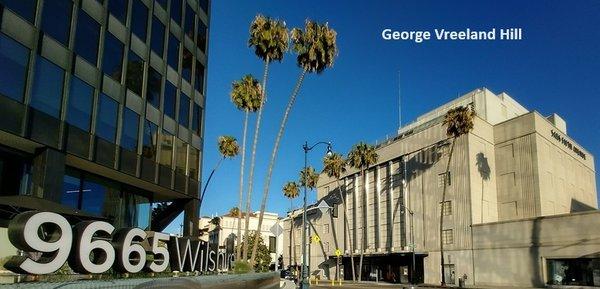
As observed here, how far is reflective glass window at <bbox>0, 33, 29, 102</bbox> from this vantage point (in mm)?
18172

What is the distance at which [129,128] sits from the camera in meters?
27.1

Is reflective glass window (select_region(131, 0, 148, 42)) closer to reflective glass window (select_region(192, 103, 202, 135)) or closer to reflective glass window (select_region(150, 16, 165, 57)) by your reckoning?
reflective glass window (select_region(150, 16, 165, 57))

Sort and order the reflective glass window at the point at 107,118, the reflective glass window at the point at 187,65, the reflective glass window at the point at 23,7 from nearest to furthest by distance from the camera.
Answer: the reflective glass window at the point at 23,7, the reflective glass window at the point at 107,118, the reflective glass window at the point at 187,65

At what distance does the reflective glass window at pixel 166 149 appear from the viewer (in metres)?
30.6

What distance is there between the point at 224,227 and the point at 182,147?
102254 mm

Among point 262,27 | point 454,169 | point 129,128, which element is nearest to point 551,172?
point 454,169

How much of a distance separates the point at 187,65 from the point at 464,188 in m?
36.0

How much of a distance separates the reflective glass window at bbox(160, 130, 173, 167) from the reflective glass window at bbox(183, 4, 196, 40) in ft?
27.0

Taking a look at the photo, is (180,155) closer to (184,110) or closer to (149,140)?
(184,110)

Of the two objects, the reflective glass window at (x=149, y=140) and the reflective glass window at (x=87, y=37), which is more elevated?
the reflective glass window at (x=87, y=37)

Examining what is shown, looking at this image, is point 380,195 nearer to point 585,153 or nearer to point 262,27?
point 585,153

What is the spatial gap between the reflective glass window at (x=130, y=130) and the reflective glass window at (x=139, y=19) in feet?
15.4

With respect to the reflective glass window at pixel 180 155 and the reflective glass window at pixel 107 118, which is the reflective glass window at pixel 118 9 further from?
the reflective glass window at pixel 180 155

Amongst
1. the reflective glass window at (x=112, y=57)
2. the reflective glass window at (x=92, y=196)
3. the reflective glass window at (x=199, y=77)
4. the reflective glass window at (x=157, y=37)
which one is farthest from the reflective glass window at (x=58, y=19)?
the reflective glass window at (x=199, y=77)
